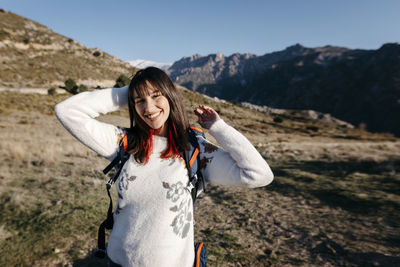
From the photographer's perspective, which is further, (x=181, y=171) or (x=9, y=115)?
(x=9, y=115)

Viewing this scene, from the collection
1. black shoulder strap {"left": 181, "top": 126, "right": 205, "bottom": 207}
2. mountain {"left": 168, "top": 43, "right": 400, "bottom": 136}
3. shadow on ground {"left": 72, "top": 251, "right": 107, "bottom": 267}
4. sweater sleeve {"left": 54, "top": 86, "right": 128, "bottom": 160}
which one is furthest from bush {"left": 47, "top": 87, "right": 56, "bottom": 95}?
mountain {"left": 168, "top": 43, "right": 400, "bottom": 136}

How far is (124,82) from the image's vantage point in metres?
39.6

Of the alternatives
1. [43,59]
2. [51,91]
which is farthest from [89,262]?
[43,59]

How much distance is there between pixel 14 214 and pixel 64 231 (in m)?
1.51

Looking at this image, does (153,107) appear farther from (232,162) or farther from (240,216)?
(240,216)

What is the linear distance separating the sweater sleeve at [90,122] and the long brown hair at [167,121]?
204 mm

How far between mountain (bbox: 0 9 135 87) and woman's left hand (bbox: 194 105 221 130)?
42.6 meters

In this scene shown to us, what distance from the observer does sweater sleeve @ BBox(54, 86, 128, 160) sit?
1681 millimetres

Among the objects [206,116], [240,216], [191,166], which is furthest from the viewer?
[240,216]

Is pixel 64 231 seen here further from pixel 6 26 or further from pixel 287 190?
pixel 6 26

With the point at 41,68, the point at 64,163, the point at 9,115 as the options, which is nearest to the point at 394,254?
the point at 64,163

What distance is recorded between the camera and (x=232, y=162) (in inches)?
61.8

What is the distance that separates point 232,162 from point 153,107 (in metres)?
0.71

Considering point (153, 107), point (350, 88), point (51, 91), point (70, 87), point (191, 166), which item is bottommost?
point (191, 166)
